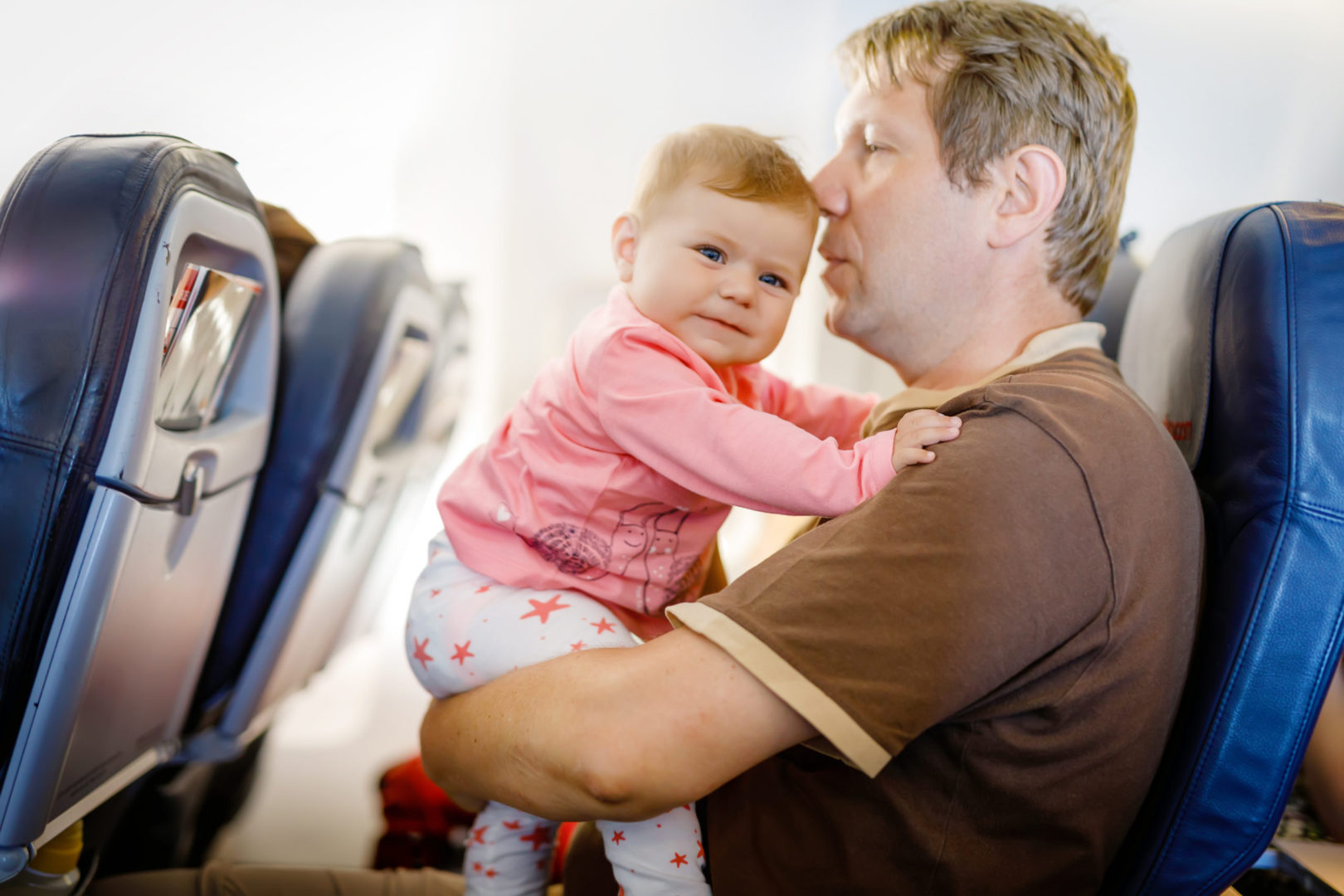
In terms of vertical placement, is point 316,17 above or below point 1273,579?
above

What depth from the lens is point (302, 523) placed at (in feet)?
4.57

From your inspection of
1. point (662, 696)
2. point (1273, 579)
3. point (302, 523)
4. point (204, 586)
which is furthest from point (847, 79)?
point (204, 586)

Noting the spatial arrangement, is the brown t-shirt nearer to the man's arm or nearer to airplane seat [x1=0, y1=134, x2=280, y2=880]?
the man's arm

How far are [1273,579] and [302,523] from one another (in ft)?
4.39

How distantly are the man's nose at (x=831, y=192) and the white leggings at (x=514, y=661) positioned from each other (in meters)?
0.68

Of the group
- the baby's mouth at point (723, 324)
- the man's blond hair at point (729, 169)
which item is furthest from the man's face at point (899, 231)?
the baby's mouth at point (723, 324)

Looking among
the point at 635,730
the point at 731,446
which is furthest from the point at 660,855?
the point at 731,446

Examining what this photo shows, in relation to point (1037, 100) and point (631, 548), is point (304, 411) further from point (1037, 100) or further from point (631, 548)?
point (1037, 100)

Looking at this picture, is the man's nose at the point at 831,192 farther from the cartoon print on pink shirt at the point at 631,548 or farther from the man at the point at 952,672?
the cartoon print on pink shirt at the point at 631,548

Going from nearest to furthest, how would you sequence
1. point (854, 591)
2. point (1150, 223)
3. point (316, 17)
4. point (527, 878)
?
point (854, 591) < point (527, 878) < point (316, 17) < point (1150, 223)

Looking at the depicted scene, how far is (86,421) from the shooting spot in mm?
Result: 831

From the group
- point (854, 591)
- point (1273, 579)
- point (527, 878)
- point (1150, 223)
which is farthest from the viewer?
point (1150, 223)

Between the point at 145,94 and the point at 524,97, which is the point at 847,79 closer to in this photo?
the point at 145,94

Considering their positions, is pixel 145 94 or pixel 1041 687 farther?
pixel 145 94
